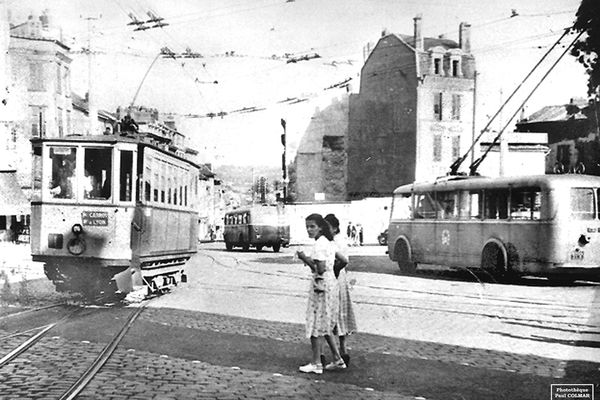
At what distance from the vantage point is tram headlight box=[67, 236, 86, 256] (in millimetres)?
11891

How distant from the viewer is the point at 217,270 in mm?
21969

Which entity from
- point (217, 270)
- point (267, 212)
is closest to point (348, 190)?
point (267, 212)

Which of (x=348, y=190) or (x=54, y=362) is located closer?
Result: (x=54, y=362)

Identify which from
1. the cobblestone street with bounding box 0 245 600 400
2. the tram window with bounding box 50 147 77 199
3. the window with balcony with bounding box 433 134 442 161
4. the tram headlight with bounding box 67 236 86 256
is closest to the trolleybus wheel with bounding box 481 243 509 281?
the cobblestone street with bounding box 0 245 600 400

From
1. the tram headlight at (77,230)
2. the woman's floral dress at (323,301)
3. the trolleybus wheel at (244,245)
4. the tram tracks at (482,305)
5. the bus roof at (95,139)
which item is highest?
the bus roof at (95,139)

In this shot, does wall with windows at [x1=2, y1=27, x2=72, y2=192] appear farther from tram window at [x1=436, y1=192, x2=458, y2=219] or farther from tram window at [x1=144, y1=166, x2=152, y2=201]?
tram window at [x1=144, y1=166, x2=152, y2=201]

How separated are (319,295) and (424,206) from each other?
48.1 feet

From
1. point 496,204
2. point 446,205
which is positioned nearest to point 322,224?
point 496,204

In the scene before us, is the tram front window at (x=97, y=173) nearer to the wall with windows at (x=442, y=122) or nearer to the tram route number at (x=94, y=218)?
the tram route number at (x=94, y=218)

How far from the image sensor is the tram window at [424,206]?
2059cm

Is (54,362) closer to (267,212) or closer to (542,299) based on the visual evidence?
(542,299)

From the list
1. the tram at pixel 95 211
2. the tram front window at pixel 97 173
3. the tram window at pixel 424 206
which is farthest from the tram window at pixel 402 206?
the tram front window at pixel 97 173

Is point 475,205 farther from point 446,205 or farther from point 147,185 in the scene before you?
point 147,185

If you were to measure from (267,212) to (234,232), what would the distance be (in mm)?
3446
